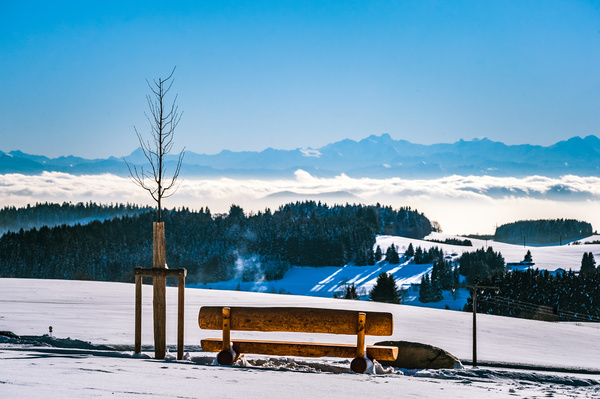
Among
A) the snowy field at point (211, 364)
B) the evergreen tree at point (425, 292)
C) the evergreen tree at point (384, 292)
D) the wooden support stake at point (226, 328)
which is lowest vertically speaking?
the evergreen tree at point (425, 292)

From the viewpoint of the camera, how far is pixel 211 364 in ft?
36.7

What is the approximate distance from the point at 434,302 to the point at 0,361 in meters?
175

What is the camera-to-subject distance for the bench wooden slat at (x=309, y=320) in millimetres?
10836

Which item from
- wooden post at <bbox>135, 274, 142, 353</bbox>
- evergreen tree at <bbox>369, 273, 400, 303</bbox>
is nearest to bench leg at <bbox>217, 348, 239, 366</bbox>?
wooden post at <bbox>135, 274, 142, 353</bbox>

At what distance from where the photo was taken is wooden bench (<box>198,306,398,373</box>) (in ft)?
35.6

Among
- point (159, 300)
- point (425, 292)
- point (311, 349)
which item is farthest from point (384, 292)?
point (425, 292)

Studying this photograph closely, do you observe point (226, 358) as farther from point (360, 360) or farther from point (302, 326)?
point (360, 360)

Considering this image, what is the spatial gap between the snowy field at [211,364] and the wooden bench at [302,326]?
0.34 metres

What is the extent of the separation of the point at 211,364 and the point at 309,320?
6.34 feet

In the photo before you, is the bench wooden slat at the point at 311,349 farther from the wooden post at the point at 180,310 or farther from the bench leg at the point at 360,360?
the wooden post at the point at 180,310

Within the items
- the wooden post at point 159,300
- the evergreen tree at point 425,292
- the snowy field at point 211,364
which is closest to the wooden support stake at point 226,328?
the snowy field at point 211,364

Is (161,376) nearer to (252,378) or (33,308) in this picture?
(252,378)

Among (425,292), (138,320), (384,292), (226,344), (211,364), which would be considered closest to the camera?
(211,364)

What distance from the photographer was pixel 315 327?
1096cm
